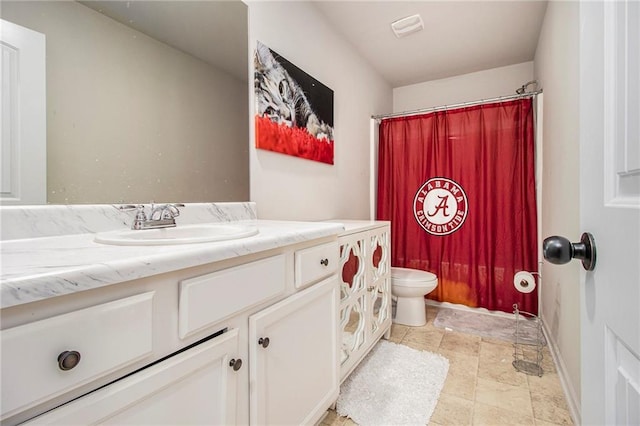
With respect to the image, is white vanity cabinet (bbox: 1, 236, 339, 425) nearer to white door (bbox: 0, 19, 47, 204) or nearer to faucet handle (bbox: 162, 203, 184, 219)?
faucet handle (bbox: 162, 203, 184, 219)

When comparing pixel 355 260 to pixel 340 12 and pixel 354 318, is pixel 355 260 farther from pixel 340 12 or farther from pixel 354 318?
pixel 340 12

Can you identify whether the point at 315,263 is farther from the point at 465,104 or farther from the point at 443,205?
the point at 465,104

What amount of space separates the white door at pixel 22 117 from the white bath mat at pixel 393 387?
1466mm

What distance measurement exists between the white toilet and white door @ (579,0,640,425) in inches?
66.7

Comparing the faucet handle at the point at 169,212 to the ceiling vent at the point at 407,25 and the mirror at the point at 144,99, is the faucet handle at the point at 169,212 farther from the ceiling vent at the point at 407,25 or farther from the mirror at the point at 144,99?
the ceiling vent at the point at 407,25

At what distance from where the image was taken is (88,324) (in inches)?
19.2

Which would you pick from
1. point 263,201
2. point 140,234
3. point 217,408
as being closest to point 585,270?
point 217,408

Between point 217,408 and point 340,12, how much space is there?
7.83 ft

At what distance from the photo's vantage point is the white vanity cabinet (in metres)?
0.47

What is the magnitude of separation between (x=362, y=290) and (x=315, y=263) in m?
0.66

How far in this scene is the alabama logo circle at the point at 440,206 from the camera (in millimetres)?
2557

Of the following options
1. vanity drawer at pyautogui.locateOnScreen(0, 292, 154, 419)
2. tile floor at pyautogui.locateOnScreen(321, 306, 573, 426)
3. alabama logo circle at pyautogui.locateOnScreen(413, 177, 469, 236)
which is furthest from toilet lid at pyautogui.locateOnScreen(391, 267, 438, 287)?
vanity drawer at pyautogui.locateOnScreen(0, 292, 154, 419)

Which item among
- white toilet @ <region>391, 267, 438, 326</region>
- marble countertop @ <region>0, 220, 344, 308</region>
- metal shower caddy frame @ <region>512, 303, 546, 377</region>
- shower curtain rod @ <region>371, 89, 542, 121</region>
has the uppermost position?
shower curtain rod @ <region>371, 89, 542, 121</region>

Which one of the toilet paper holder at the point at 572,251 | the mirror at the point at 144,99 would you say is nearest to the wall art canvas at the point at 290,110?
the mirror at the point at 144,99
